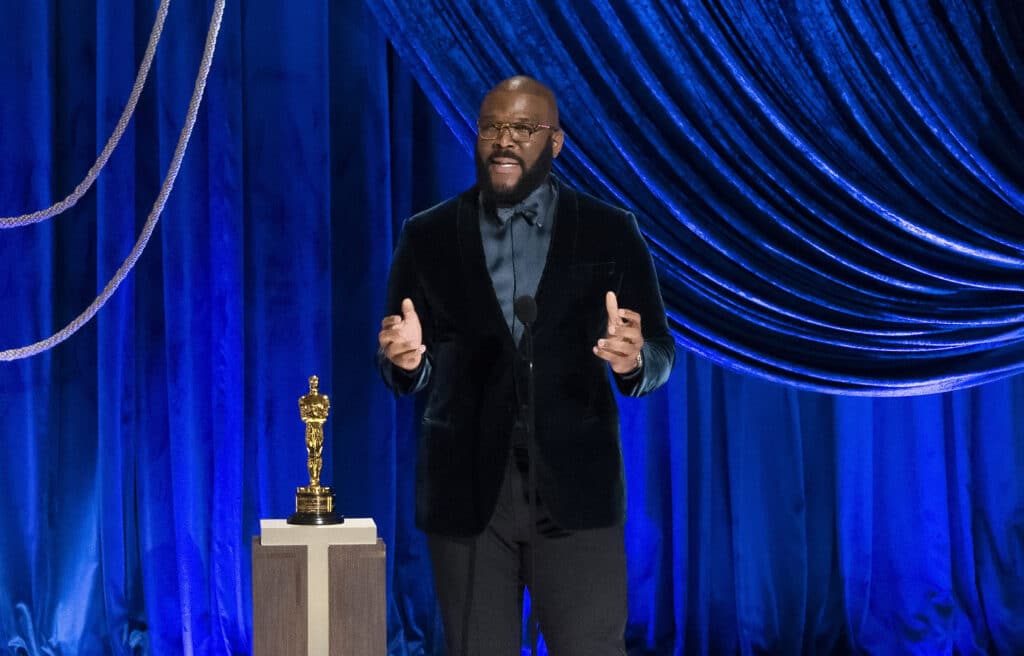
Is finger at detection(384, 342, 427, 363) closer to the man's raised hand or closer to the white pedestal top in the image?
the man's raised hand

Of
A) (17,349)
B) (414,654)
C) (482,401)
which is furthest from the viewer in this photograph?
(414,654)

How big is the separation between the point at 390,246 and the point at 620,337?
1.75 metres

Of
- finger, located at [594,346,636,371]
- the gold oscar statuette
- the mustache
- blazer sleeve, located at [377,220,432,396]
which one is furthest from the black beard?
the gold oscar statuette

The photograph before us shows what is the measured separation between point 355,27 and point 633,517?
1.62m

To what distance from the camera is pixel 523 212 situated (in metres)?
2.18

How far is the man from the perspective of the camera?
205 cm

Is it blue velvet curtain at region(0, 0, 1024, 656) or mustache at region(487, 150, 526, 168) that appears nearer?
mustache at region(487, 150, 526, 168)

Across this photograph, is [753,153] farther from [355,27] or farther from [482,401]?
[482,401]

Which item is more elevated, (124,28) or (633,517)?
(124,28)

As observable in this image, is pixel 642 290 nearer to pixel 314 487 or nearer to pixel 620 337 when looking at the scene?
pixel 620 337

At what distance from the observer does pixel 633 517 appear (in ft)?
12.1

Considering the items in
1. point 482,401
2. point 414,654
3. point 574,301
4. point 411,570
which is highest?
point 574,301

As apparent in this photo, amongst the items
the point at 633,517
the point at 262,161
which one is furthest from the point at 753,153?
the point at 262,161

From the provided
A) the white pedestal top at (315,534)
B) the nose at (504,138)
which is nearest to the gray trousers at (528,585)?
the nose at (504,138)
